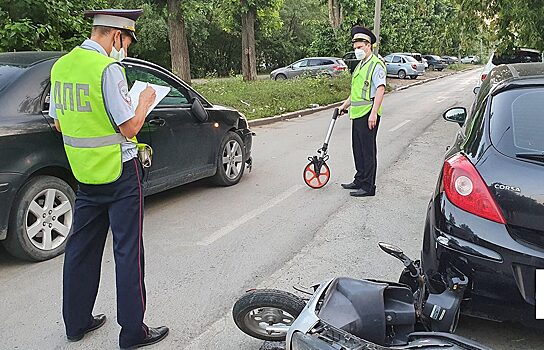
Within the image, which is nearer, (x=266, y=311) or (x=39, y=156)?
(x=266, y=311)

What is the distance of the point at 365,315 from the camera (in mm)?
2465

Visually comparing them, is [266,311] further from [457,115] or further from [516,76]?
[457,115]

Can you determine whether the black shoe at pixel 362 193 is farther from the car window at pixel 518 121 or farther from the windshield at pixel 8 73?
the windshield at pixel 8 73

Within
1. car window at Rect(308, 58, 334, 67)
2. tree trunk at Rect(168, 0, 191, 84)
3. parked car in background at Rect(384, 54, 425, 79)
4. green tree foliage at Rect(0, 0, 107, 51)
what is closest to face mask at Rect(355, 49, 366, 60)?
green tree foliage at Rect(0, 0, 107, 51)

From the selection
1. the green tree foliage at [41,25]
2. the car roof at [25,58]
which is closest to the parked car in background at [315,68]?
the green tree foliage at [41,25]

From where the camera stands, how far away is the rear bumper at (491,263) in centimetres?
272

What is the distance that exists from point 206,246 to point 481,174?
2.66 m

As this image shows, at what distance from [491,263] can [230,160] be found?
4329 mm

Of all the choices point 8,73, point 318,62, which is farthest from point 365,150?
point 318,62

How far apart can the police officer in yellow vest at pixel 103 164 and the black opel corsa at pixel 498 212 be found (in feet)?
5.73

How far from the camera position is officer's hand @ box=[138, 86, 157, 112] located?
2.96 metres

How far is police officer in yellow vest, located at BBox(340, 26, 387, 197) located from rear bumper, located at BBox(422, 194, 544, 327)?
327cm

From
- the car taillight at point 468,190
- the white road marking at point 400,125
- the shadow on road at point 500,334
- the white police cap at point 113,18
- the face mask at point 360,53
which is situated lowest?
the white road marking at point 400,125

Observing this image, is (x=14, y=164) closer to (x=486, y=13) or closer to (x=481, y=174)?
(x=481, y=174)
